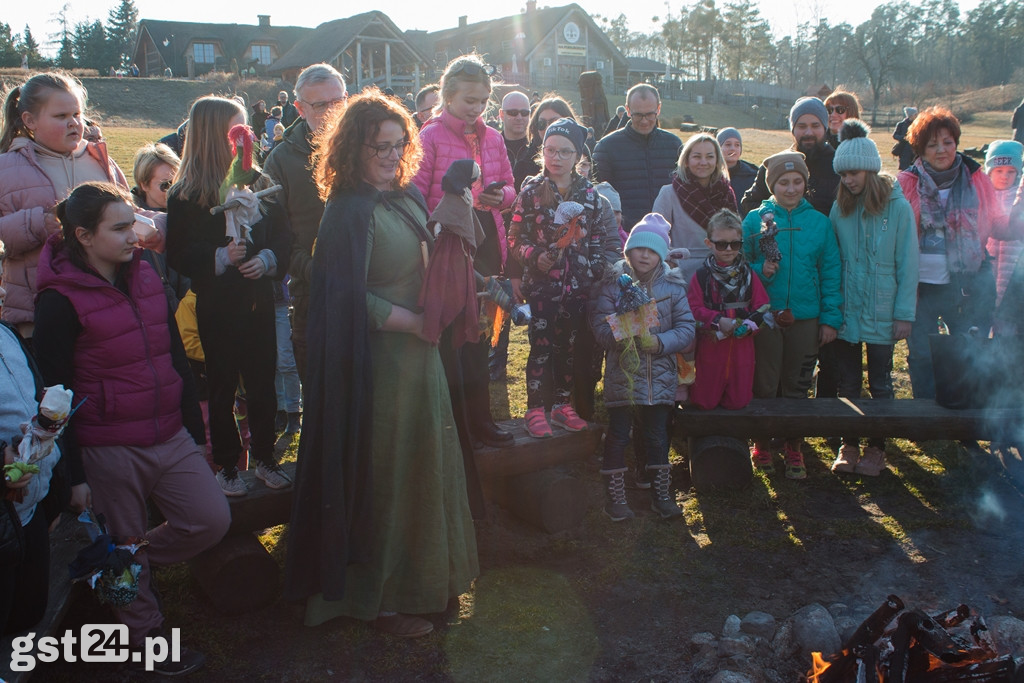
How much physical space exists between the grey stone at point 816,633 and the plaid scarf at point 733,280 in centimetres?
231

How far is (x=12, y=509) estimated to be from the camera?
2.65 meters

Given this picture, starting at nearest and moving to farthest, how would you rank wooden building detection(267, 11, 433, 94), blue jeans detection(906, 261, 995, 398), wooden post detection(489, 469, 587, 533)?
wooden post detection(489, 469, 587, 533) → blue jeans detection(906, 261, 995, 398) → wooden building detection(267, 11, 433, 94)

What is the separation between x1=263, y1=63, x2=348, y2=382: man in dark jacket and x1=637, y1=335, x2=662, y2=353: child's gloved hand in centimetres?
200

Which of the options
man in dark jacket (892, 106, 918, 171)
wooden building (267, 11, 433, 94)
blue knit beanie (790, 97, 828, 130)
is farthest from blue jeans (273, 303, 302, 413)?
wooden building (267, 11, 433, 94)

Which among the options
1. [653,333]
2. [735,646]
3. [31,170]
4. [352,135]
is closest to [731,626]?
[735,646]

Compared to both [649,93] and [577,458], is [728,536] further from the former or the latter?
[649,93]

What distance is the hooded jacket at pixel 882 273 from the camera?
209 inches

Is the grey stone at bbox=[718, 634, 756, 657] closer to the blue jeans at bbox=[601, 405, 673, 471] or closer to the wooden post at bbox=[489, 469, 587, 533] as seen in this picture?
the wooden post at bbox=[489, 469, 587, 533]

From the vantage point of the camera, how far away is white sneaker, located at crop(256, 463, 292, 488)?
414 centimetres

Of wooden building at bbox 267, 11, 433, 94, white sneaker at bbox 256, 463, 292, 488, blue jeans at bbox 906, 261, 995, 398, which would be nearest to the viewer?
white sneaker at bbox 256, 463, 292, 488

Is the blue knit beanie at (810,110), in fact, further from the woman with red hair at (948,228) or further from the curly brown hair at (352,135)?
the curly brown hair at (352,135)

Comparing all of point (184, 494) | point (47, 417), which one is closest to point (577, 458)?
point (184, 494)

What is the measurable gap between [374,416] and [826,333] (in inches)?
134

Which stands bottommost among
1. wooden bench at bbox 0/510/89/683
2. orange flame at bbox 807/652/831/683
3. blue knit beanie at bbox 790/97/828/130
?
orange flame at bbox 807/652/831/683
